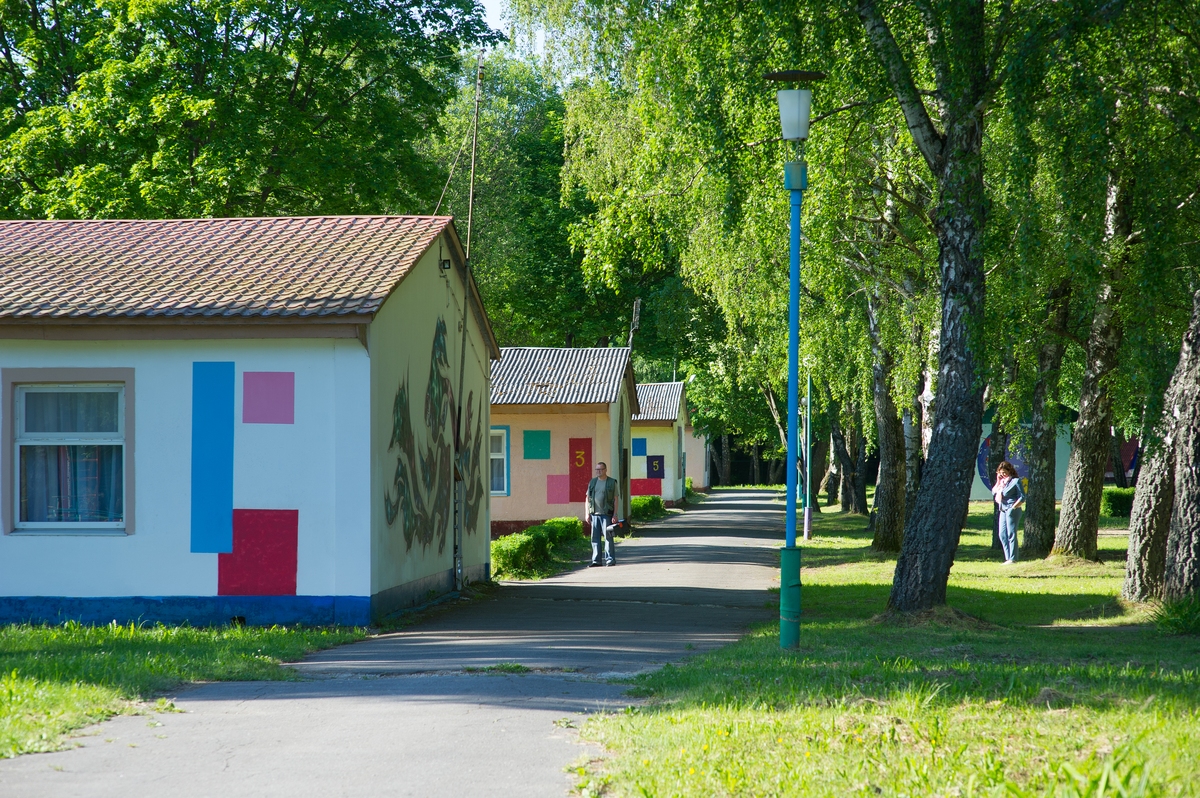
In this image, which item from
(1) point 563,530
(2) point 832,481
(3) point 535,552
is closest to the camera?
(3) point 535,552

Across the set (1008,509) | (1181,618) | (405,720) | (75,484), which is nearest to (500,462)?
(1008,509)

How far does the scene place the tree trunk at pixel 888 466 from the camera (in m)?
23.2

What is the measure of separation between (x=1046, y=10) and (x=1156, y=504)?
18.6ft

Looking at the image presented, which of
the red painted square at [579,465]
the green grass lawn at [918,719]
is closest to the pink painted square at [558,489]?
the red painted square at [579,465]

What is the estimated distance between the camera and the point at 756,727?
6.29 meters

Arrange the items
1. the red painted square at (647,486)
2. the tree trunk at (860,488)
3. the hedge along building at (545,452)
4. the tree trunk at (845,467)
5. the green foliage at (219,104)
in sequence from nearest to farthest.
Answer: the green foliage at (219,104) → the hedge along building at (545,452) → the tree trunk at (845,467) → the tree trunk at (860,488) → the red painted square at (647,486)

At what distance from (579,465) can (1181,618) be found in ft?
68.5

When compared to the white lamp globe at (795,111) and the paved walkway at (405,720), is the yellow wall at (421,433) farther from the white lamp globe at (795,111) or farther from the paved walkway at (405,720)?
the white lamp globe at (795,111)

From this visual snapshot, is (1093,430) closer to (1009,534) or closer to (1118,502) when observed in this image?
(1009,534)

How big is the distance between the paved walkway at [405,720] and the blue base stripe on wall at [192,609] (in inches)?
27.3

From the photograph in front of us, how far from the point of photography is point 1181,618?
35.7ft

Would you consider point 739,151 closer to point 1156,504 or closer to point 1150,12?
point 1150,12

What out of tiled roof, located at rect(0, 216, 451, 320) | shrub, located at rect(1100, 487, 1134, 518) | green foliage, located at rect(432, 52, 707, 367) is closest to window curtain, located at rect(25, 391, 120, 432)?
tiled roof, located at rect(0, 216, 451, 320)

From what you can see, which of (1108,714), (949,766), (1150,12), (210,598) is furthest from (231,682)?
(1150,12)
